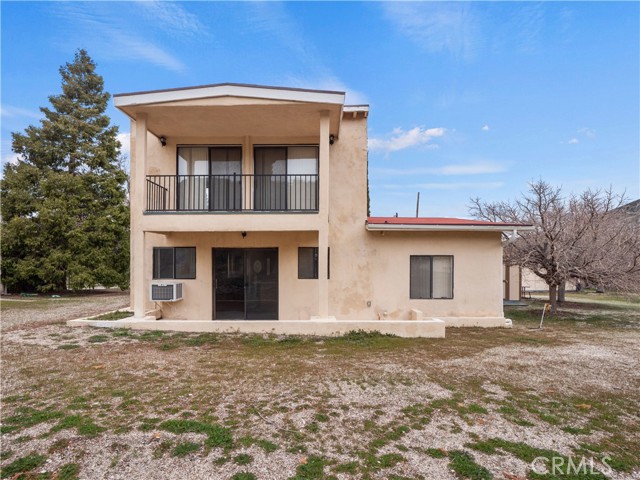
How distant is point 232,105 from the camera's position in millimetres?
8344

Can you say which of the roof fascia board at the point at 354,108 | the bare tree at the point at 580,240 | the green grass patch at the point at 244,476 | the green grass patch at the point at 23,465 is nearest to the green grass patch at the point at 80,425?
the green grass patch at the point at 23,465

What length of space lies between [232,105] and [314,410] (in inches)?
277

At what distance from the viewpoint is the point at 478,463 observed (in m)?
3.08

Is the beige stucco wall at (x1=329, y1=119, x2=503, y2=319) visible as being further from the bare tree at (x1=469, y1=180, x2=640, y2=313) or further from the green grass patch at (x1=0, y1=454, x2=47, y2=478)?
the green grass patch at (x1=0, y1=454, x2=47, y2=478)

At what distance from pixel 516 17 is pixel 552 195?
628 centimetres

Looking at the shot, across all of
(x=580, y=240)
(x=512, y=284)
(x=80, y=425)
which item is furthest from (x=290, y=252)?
(x=512, y=284)

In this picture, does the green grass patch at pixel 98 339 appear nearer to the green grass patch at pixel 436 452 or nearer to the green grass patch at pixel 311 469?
the green grass patch at pixel 311 469

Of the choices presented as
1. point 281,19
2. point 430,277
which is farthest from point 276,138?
point 430,277

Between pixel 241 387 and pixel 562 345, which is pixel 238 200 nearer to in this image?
pixel 241 387

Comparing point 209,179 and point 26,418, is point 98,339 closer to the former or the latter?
point 26,418

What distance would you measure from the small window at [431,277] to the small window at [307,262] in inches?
113

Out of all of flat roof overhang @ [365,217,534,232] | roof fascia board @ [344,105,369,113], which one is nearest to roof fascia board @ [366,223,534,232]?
flat roof overhang @ [365,217,534,232]

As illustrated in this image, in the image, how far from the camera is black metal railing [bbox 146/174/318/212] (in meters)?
10.2

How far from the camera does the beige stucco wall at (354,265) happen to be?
10.2 metres
